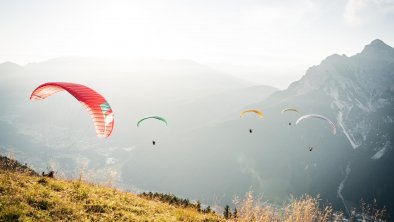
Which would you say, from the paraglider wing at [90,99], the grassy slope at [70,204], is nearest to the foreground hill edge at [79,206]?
the grassy slope at [70,204]

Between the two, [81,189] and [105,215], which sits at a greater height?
[81,189]

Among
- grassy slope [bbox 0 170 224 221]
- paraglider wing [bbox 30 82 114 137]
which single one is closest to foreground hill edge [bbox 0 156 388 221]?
grassy slope [bbox 0 170 224 221]

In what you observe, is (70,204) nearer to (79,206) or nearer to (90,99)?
(79,206)

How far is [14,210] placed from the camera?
7367 millimetres

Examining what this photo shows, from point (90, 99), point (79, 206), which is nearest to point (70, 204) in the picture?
point (79, 206)

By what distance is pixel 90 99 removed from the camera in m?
12.6

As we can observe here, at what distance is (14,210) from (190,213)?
5.88 m

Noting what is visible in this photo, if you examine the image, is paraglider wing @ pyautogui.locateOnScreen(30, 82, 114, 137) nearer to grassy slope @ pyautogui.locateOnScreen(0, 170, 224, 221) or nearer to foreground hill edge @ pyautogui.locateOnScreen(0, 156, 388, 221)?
foreground hill edge @ pyautogui.locateOnScreen(0, 156, 388, 221)

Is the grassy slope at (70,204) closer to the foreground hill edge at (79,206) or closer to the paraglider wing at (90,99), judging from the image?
the foreground hill edge at (79,206)

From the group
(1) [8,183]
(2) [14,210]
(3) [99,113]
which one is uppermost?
(3) [99,113]

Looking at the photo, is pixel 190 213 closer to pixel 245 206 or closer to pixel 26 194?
pixel 245 206

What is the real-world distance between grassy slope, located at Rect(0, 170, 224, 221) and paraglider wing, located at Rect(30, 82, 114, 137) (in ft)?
8.89

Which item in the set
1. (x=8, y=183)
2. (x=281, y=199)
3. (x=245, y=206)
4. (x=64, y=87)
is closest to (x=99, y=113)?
(x=64, y=87)

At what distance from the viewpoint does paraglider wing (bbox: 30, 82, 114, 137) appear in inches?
488
